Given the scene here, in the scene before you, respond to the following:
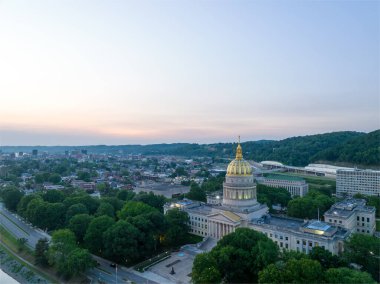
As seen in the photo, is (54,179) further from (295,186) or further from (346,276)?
(346,276)

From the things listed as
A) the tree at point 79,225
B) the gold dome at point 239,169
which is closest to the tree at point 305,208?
the gold dome at point 239,169

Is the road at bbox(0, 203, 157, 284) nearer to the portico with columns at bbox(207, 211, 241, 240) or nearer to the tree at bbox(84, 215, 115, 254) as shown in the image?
the tree at bbox(84, 215, 115, 254)

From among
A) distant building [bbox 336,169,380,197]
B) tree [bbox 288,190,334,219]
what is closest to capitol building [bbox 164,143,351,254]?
tree [bbox 288,190,334,219]

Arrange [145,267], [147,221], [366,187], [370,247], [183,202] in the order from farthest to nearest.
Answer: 1. [366,187]
2. [183,202]
3. [147,221]
4. [145,267]
5. [370,247]

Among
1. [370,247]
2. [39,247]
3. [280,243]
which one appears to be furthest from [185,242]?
[370,247]

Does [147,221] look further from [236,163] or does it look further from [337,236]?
[337,236]
